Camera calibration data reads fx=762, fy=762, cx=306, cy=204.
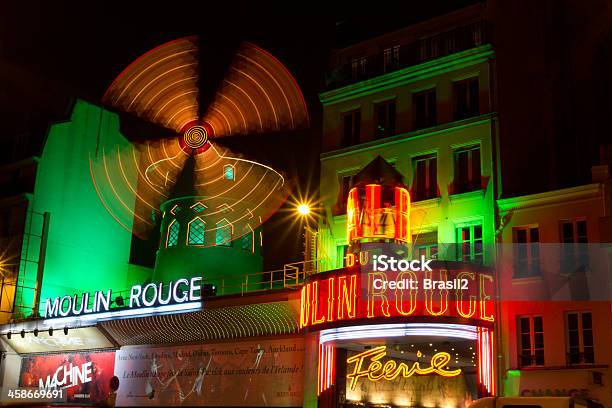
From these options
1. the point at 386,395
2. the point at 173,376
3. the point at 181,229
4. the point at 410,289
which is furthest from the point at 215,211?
the point at 410,289

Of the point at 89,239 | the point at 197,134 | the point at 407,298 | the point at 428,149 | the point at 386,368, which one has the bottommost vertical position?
the point at 386,368

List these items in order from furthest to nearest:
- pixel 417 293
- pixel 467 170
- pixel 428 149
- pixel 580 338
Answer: pixel 428 149 < pixel 467 170 < pixel 417 293 < pixel 580 338

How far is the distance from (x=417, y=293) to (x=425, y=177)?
3867 millimetres

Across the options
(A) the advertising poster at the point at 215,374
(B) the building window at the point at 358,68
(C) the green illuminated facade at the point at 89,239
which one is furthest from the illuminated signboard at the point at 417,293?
(C) the green illuminated facade at the point at 89,239

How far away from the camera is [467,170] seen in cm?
1848

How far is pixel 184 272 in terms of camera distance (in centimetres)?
2556

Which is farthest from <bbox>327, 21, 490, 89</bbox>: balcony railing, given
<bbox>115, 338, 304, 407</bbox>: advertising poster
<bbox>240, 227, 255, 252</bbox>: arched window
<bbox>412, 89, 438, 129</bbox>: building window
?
<bbox>115, 338, 304, 407</bbox>: advertising poster

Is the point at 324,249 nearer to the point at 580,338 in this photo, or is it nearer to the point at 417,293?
the point at 417,293

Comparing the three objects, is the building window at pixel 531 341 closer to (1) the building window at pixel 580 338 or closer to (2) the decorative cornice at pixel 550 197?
(1) the building window at pixel 580 338

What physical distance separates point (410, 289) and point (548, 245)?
3.14 m

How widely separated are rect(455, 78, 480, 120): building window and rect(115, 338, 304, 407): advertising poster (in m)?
7.08

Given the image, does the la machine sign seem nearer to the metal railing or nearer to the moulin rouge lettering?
the metal railing

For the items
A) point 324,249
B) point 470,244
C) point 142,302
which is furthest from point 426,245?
point 142,302

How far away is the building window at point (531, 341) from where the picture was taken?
16.3 m
